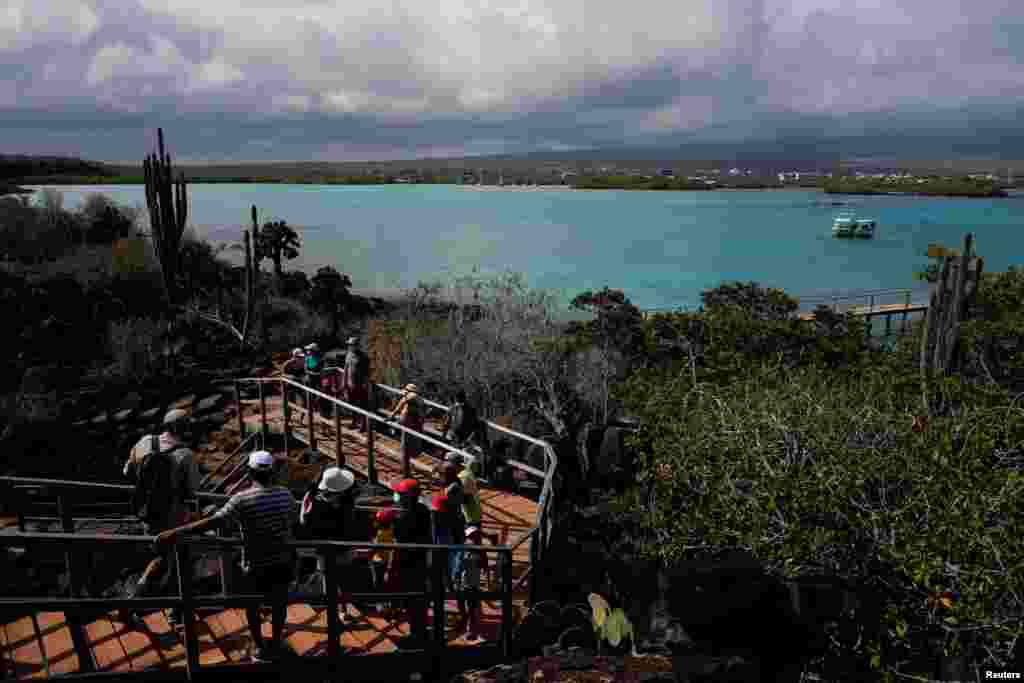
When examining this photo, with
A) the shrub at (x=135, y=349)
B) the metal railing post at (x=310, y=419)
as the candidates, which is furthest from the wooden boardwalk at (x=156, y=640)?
the shrub at (x=135, y=349)

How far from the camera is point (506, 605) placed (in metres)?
6.69

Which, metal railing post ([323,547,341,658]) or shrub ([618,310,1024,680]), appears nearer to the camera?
metal railing post ([323,547,341,658])

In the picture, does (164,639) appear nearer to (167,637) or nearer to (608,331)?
(167,637)

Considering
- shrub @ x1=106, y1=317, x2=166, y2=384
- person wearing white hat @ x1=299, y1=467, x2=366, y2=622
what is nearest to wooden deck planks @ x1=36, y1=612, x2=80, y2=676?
person wearing white hat @ x1=299, y1=467, x2=366, y2=622

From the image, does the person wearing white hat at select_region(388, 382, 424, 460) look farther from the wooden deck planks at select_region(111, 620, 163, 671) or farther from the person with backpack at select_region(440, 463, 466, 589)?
the wooden deck planks at select_region(111, 620, 163, 671)

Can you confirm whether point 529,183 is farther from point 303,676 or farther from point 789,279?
point 303,676

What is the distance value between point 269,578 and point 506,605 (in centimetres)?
224

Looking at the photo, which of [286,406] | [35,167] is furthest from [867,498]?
[35,167]

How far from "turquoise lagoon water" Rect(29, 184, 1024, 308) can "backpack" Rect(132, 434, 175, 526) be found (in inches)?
1131

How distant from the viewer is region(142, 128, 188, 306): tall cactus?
57.0 ft

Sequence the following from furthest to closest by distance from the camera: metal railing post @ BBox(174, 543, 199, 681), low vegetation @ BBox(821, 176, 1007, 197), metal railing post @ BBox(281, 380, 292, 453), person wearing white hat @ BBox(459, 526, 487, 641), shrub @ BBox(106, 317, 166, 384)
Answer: low vegetation @ BBox(821, 176, 1007, 197) → shrub @ BBox(106, 317, 166, 384) → metal railing post @ BBox(281, 380, 292, 453) → person wearing white hat @ BBox(459, 526, 487, 641) → metal railing post @ BBox(174, 543, 199, 681)

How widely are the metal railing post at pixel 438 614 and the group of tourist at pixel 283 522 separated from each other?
5.2 inches

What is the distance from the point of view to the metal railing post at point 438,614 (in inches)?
238

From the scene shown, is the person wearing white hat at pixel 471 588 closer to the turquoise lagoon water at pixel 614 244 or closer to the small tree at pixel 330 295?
the small tree at pixel 330 295
